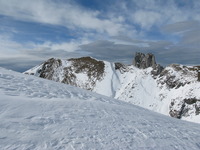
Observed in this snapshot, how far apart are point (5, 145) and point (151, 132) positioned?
6430 millimetres

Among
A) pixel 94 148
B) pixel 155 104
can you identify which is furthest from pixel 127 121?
pixel 155 104

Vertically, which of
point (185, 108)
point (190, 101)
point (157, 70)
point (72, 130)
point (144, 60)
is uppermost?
point (144, 60)

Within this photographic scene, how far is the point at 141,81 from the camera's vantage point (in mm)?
65438

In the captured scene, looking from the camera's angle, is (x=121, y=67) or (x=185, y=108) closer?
(x=185, y=108)

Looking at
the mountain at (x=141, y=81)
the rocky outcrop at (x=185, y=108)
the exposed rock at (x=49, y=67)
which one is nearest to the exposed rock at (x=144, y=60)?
the mountain at (x=141, y=81)

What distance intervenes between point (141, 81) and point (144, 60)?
30.7 meters

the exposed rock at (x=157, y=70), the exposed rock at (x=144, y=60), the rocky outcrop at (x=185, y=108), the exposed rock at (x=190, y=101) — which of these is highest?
the exposed rock at (x=144, y=60)

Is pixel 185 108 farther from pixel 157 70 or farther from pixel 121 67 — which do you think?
pixel 121 67

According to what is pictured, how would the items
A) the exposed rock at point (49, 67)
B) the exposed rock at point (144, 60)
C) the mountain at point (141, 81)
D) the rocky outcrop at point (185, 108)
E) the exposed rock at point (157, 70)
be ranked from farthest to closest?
the exposed rock at point (144, 60), the exposed rock at point (49, 67), the exposed rock at point (157, 70), the mountain at point (141, 81), the rocky outcrop at point (185, 108)

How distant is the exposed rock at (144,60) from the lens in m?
91.8

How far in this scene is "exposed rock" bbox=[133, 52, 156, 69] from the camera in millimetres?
91812

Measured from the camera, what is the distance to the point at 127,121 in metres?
9.52

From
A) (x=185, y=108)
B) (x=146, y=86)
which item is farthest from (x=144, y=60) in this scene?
(x=185, y=108)

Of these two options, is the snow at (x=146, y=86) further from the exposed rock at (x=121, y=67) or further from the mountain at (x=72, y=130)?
the mountain at (x=72, y=130)
